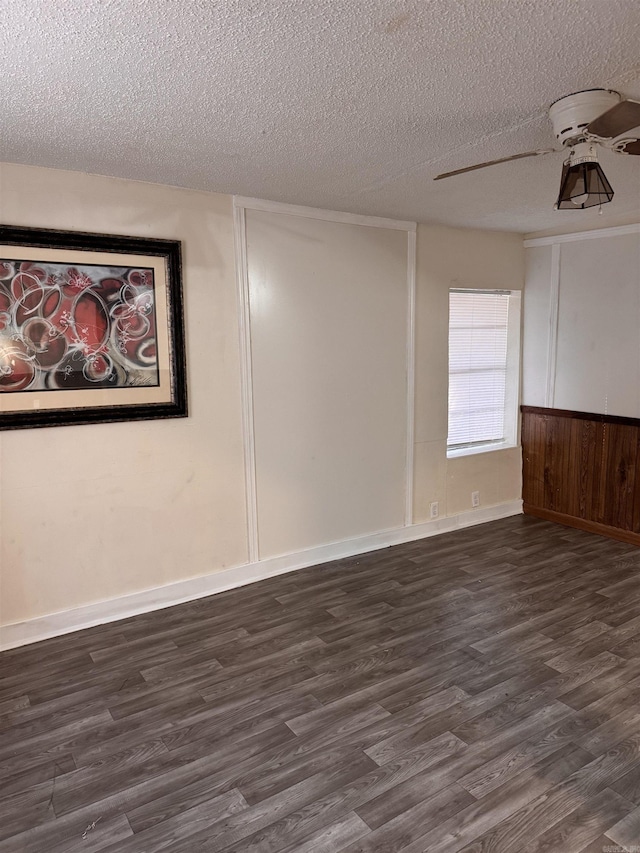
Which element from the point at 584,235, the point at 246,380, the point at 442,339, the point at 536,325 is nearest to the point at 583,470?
the point at 536,325

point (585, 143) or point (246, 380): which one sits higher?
point (585, 143)

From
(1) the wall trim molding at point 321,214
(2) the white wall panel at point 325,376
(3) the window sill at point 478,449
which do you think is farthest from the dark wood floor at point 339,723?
(1) the wall trim molding at point 321,214

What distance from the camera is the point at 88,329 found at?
118 inches

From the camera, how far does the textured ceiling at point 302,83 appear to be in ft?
5.01

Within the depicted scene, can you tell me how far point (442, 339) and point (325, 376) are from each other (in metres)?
1.15

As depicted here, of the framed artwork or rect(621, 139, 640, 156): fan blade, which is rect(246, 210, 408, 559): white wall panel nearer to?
the framed artwork

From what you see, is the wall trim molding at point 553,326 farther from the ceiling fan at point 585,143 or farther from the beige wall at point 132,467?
the beige wall at point 132,467

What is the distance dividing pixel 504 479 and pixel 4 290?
4044 mm

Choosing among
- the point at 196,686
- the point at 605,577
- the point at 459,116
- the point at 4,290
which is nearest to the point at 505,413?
the point at 605,577

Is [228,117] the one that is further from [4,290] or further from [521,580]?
[521,580]

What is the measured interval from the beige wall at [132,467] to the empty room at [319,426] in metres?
0.02

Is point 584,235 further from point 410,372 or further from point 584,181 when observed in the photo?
point 584,181

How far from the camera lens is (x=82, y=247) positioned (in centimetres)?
295

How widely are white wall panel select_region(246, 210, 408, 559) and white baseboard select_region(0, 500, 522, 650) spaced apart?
0.09m
